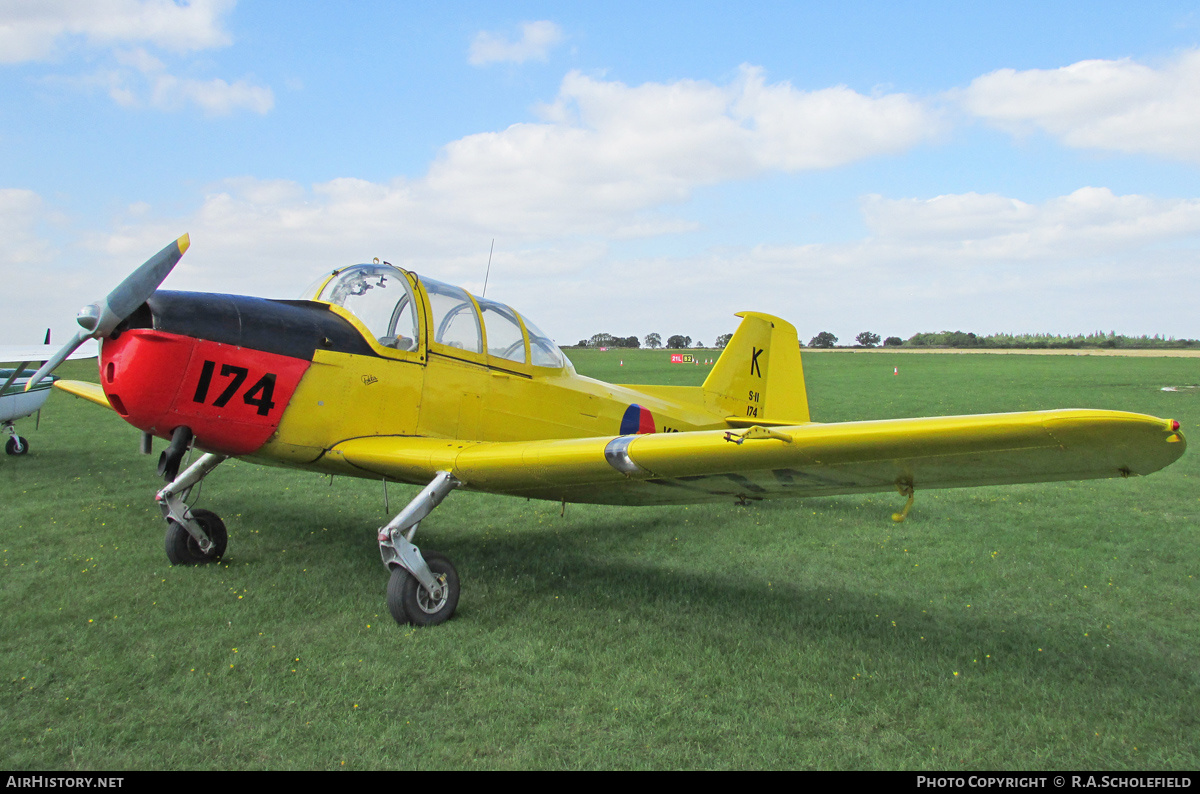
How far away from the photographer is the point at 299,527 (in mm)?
6688

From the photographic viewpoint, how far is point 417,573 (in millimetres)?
4227

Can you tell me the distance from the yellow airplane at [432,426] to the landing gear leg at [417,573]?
0.01m

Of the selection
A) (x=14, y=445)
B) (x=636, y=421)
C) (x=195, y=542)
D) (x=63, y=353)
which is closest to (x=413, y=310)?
(x=63, y=353)

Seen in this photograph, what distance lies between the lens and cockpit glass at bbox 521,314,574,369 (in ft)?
19.0

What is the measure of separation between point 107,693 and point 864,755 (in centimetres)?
353

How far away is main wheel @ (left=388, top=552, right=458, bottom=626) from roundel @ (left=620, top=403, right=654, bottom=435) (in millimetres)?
2503

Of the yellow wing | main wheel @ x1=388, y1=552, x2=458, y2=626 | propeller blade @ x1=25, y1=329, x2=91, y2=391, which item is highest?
propeller blade @ x1=25, y1=329, x2=91, y2=391

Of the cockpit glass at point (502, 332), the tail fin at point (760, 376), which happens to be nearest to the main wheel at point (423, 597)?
the cockpit glass at point (502, 332)

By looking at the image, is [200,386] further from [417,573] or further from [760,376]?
[760,376]

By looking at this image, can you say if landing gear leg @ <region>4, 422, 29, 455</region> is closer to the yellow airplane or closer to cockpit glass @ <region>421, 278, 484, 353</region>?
the yellow airplane

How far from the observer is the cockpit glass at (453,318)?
16.9 feet

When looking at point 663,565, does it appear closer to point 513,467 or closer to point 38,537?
point 513,467

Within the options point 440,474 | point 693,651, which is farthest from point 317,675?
point 693,651

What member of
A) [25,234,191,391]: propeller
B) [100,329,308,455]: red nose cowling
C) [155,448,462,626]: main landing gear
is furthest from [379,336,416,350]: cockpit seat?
[25,234,191,391]: propeller
